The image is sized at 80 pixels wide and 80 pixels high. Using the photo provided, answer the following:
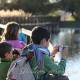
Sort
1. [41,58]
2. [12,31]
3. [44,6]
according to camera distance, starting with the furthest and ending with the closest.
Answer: [44,6] < [12,31] < [41,58]

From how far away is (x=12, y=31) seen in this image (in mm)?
4934

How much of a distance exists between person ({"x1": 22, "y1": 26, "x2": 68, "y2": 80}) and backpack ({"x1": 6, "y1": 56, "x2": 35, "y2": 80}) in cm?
7

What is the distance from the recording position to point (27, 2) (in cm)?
3781

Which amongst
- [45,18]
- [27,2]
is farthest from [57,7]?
[45,18]

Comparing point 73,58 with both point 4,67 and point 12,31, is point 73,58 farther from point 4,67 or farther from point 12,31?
point 4,67

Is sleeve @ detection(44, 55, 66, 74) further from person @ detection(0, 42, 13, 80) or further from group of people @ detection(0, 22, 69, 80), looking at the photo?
person @ detection(0, 42, 13, 80)

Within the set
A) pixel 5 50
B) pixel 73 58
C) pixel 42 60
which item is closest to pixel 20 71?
pixel 42 60

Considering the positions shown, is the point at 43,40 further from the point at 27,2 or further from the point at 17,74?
the point at 27,2

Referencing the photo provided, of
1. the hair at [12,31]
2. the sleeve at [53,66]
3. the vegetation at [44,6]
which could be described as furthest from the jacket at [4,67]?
the vegetation at [44,6]

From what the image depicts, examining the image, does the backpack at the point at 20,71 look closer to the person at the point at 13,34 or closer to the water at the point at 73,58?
the person at the point at 13,34

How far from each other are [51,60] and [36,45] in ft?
0.66

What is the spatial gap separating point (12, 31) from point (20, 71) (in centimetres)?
120

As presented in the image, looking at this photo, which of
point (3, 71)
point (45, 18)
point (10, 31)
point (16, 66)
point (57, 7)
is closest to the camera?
point (16, 66)

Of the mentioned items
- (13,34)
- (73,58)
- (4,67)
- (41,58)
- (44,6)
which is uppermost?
(44,6)
